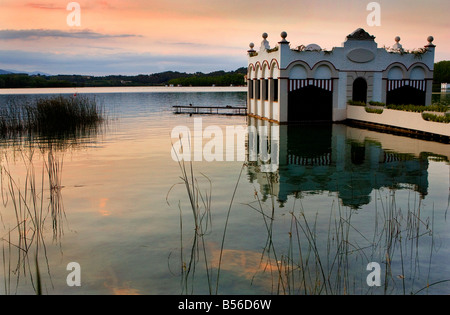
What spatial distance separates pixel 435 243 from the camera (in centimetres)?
856

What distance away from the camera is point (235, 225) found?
991 centimetres

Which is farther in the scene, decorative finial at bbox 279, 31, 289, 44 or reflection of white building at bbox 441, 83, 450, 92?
reflection of white building at bbox 441, 83, 450, 92

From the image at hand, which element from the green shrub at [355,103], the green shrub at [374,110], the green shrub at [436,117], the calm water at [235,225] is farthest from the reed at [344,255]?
the green shrub at [355,103]

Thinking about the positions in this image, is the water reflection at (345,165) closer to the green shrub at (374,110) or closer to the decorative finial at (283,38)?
the green shrub at (374,110)

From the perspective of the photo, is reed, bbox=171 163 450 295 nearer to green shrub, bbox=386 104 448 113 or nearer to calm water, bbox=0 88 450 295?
→ calm water, bbox=0 88 450 295

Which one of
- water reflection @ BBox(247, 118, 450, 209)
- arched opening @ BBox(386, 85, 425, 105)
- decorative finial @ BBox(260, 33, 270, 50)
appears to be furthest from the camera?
decorative finial @ BBox(260, 33, 270, 50)

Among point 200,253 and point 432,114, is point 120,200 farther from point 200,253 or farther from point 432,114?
point 432,114

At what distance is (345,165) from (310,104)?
17.4m

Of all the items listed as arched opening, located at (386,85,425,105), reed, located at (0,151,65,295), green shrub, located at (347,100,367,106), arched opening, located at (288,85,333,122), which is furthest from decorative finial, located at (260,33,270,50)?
reed, located at (0,151,65,295)

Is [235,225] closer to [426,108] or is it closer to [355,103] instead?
[426,108]

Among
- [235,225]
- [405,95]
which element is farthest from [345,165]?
[405,95]

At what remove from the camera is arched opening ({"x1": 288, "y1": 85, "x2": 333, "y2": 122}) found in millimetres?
33219
